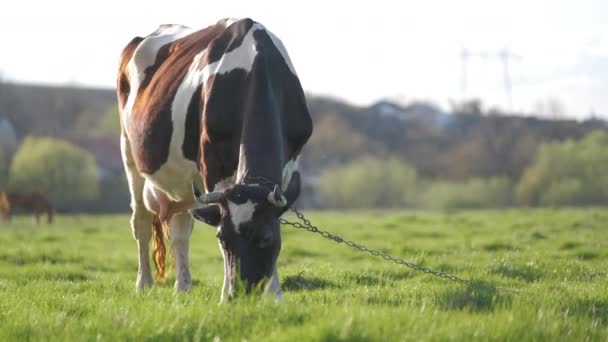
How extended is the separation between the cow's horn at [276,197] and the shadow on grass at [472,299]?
4.83 feet

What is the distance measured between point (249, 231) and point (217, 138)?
155cm

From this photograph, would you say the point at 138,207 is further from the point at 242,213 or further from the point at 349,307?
the point at 349,307

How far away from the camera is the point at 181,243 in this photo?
32.2 feet

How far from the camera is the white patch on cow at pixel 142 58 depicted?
10.3 meters

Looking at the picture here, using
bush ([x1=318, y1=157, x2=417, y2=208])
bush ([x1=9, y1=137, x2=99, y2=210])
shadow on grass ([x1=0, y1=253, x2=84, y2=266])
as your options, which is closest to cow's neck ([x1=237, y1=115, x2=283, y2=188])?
shadow on grass ([x1=0, y1=253, x2=84, y2=266])

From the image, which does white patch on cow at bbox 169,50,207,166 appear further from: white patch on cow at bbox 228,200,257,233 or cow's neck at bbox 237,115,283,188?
white patch on cow at bbox 228,200,257,233

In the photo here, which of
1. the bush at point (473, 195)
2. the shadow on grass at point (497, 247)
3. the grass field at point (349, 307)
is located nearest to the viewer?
the grass field at point (349, 307)

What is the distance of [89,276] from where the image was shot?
12117 millimetres

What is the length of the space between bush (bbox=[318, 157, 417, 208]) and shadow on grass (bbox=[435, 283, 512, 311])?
73.1 meters

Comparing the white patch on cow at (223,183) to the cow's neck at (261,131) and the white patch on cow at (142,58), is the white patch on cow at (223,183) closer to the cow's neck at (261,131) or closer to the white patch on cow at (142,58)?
the cow's neck at (261,131)

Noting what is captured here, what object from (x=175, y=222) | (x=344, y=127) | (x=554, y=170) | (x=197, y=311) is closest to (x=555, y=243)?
(x=175, y=222)

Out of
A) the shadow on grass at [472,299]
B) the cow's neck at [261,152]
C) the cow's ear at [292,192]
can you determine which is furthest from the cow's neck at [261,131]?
the shadow on grass at [472,299]

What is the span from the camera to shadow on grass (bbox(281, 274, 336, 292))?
895 centimetres

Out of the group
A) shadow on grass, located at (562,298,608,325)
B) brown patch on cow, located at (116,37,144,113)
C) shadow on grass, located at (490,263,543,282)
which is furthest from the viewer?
brown patch on cow, located at (116,37,144,113)
